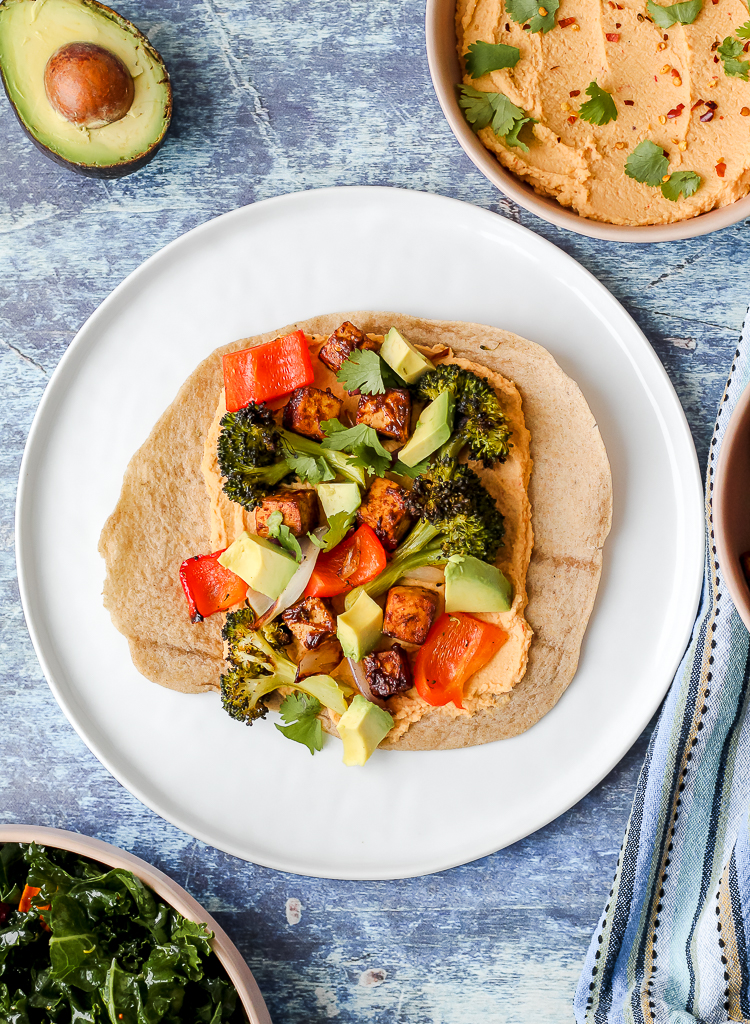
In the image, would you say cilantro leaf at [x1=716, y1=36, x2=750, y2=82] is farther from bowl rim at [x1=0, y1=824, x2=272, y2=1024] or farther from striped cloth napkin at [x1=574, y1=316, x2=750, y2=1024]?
bowl rim at [x1=0, y1=824, x2=272, y2=1024]

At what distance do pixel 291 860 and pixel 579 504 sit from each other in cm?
191

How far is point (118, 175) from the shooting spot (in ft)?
10.5

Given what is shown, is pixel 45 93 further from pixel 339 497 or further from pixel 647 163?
pixel 647 163

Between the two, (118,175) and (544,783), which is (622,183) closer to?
(118,175)

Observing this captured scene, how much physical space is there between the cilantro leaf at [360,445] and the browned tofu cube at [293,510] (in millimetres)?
221

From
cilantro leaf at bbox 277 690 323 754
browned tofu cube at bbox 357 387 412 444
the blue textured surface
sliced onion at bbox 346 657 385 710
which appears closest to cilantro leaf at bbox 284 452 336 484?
browned tofu cube at bbox 357 387 412 444

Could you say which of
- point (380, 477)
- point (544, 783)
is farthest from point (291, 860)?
point (380, 477)

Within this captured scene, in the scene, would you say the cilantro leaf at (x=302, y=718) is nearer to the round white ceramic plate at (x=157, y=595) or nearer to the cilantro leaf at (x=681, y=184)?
the round white ceramic plate at (x=157, y=595)

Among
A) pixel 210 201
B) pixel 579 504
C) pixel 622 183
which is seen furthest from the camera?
pixel 210 201

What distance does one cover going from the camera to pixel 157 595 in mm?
3271

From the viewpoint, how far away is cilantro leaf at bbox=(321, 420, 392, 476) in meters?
2.95

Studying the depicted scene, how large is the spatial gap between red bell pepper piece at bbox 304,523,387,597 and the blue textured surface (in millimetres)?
1335

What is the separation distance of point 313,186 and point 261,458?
124 centimetres

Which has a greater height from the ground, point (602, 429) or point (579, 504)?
point (602, 429)
